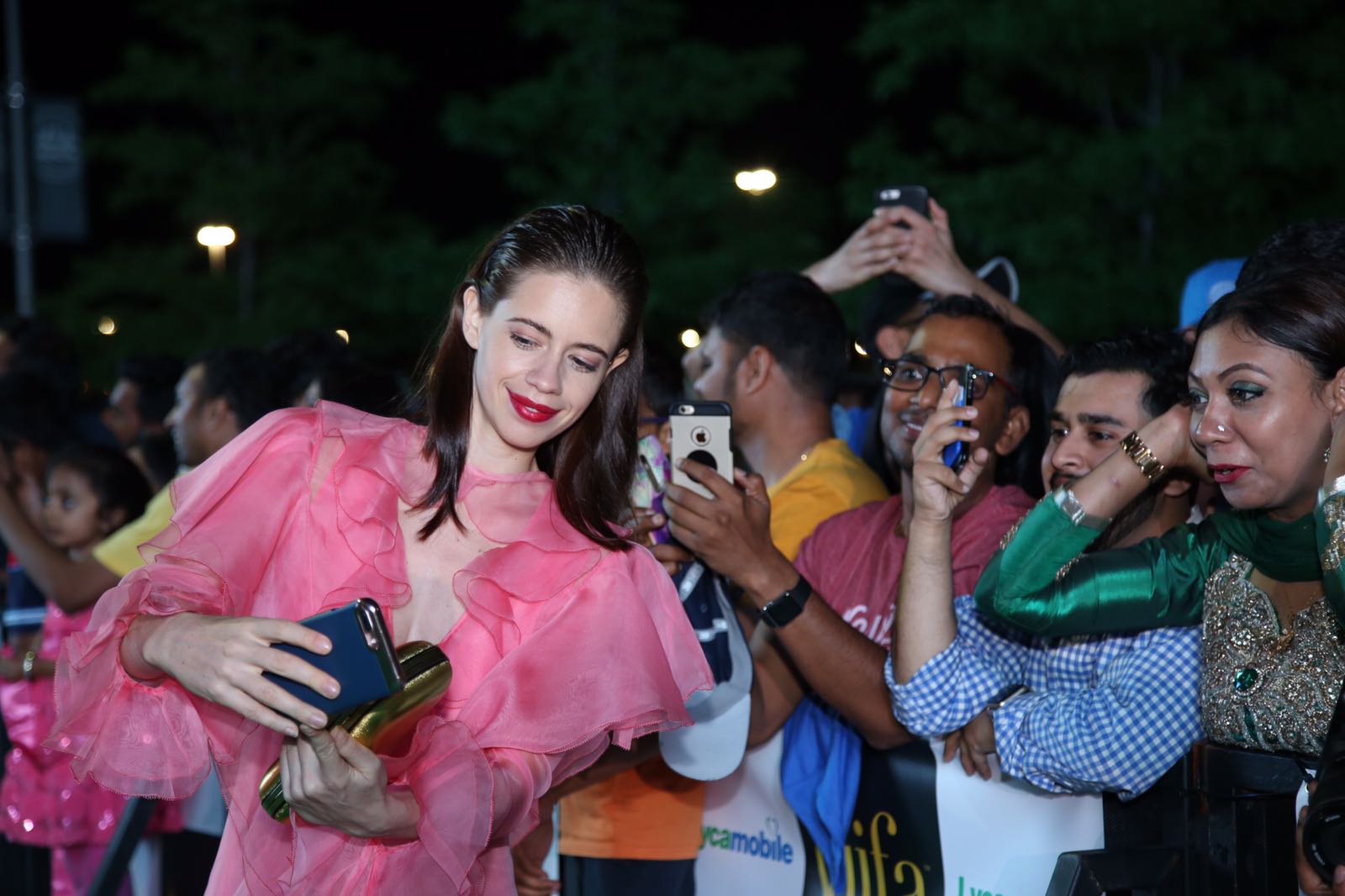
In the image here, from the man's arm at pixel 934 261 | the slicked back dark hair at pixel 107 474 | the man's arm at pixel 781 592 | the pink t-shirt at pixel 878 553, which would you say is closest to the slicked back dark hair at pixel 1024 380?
the pink t-shirt at pixel 878 553

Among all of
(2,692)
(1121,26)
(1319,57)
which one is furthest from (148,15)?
(2,692)

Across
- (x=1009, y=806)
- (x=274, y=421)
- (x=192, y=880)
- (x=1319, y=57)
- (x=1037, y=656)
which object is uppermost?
(x=1319, y=57)

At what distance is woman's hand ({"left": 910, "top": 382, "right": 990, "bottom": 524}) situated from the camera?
3.21 metres

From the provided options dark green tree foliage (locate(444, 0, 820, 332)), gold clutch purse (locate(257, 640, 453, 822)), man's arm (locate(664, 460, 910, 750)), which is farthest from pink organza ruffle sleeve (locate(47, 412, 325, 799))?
dark green tree foliage (locate(444, 0, 820, 332))

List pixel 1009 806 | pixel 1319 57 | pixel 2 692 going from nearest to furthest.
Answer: pixel 1009 806 < pixel 2 692 < pixel 1319 57

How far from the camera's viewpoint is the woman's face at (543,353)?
2727 millimetres

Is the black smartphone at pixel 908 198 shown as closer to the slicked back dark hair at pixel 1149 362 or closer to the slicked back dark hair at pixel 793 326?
the slicked back dark hair at pixel 793 326

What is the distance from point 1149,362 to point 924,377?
638mm

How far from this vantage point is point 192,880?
5262 millimetres

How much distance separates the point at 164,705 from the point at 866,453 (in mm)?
2971

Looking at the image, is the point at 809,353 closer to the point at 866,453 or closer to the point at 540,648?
the point at 866,453

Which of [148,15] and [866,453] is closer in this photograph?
[866,453]

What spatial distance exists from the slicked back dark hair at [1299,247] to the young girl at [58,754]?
3901 mm

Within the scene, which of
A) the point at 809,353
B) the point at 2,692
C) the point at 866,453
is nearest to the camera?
the point at 809,353
